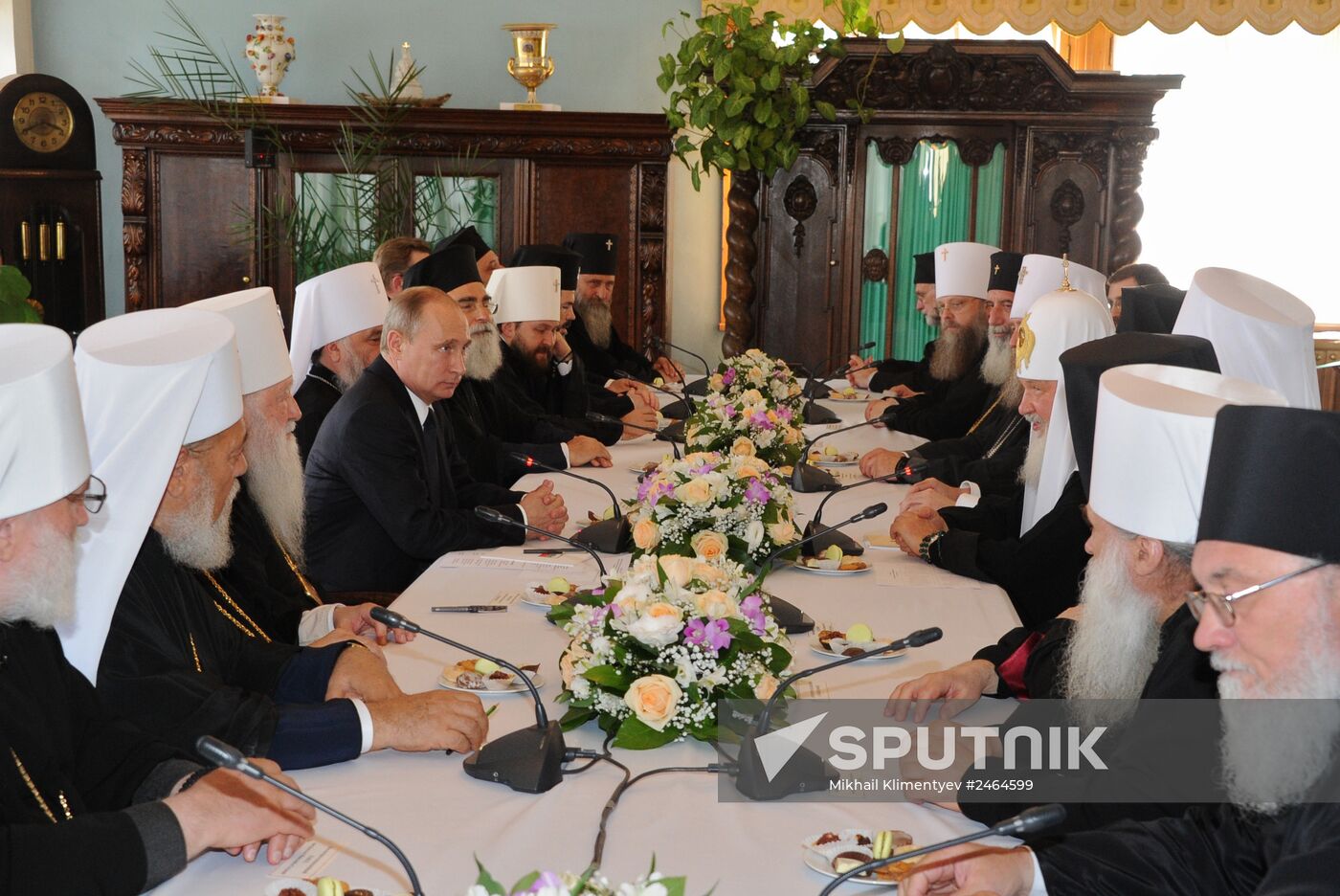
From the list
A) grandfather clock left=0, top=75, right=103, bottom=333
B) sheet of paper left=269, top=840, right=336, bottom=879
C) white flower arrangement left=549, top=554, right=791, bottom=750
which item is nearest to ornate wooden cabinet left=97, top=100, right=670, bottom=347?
grandfather clock left=0, top=75, right=103, bottom=333

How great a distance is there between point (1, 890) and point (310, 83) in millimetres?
9286

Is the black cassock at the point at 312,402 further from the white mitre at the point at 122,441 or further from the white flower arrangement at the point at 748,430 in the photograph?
→ the white mitre at the point at 122,441

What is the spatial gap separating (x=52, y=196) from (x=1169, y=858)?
9.30 metres

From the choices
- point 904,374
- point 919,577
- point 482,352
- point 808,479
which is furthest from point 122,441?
point 904,374

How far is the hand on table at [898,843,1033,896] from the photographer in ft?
6.15

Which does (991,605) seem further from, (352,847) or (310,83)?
(310,83)

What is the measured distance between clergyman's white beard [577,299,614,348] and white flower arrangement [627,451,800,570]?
5.13 metres

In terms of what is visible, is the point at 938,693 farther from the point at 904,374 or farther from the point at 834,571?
the point at 904,374

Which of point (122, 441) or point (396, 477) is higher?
point (122, 441)

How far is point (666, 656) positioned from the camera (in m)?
2.37

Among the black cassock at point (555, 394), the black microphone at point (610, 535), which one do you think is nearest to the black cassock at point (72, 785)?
the black microphone at point (610, 535)

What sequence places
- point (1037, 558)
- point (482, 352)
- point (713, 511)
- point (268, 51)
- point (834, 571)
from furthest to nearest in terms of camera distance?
point (268, 51)
point (482, 352)
point (834, 571)
point (1037, 558)
point (713, 511)

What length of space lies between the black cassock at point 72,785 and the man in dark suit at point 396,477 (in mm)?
1843

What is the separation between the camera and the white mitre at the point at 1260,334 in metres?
3.28
